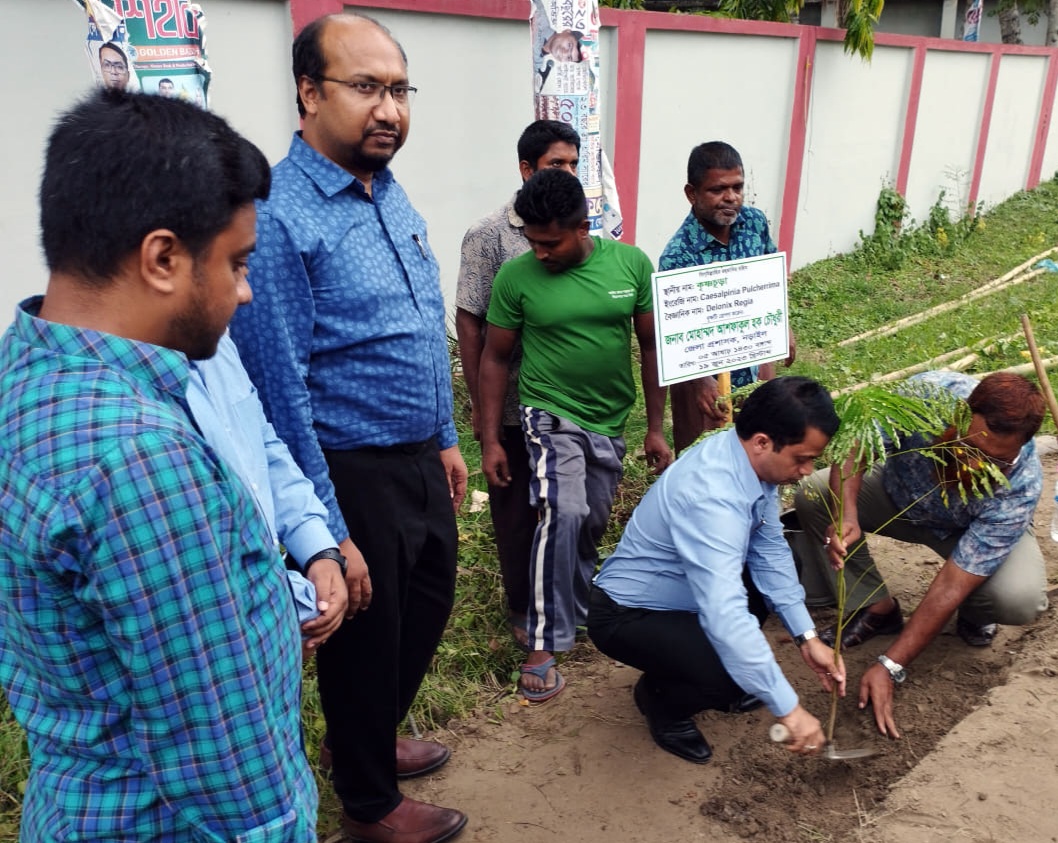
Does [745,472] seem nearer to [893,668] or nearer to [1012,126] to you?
[893,668]

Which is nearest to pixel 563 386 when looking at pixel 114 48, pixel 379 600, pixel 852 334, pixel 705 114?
pixel 379 600

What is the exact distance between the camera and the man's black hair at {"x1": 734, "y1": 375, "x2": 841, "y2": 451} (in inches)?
97.0

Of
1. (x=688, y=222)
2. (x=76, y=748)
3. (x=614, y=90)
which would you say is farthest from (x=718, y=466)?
(x=614, y=90)

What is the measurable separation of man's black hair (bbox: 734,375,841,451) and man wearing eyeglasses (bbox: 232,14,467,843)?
885mm

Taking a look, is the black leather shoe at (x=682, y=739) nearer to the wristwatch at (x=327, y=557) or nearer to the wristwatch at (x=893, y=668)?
the wristwatch at (x=893, y=668)

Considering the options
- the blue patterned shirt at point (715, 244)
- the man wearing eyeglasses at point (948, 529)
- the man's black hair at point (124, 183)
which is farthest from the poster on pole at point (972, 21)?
the man's black hair at point (124, 183)

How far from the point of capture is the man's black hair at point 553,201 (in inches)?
116

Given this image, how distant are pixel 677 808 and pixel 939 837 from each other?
2.38 ft

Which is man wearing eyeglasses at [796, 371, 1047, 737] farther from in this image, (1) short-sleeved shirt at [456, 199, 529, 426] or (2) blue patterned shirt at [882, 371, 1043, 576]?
(1) short-sleeved shirt at [456, 199, 529, 426]

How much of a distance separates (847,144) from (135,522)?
10.1 metres

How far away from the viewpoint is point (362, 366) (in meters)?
2.13

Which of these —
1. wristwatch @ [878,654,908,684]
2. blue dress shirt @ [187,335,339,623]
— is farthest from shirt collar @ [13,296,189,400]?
wristwatch @ [878,654,908,684]

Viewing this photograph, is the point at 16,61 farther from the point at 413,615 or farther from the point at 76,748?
the point at 76,748

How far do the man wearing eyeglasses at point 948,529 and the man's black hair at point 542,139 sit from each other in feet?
5.41
